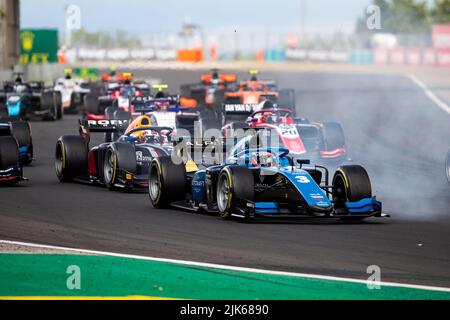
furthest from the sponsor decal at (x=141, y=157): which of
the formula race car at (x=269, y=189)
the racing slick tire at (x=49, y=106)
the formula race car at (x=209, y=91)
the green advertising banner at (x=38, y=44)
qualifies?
the green advertising banner at (x=38, y=44)

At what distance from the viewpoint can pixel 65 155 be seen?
19938 millimetres

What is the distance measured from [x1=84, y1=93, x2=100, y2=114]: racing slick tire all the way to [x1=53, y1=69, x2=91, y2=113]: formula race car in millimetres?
4089

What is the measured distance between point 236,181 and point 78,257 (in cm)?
314

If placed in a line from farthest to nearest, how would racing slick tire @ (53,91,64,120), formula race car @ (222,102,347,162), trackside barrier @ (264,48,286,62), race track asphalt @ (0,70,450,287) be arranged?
trackside barrier @ (264,48,286,62)
racing slick tire @ (53,91,64,120)
formula race car @ (222,102,347,162)
race track asphalt @ (0,70,450,287)

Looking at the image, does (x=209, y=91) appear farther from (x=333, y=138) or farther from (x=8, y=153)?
(x=8, y=153)

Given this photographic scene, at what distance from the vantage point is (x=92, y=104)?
3878 cm

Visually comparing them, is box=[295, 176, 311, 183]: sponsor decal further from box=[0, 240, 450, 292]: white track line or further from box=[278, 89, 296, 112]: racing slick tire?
box=[278, 89, 296, 112]: racing slick tire

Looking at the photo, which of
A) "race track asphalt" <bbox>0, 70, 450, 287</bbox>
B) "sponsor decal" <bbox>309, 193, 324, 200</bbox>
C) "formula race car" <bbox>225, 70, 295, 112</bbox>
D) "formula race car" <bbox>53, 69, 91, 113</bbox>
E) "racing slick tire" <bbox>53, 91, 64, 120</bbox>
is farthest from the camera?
"formula race car" <bbox>53, 69, 91, 113</bbox>

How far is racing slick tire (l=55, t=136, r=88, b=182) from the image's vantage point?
20.0 meters

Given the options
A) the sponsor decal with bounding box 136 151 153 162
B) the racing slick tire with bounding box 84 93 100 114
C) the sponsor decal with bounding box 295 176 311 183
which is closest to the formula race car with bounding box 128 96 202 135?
the sponsor decal with bounding box 136 151 153 162

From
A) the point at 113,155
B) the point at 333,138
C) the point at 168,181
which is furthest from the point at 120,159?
the point at 333,138

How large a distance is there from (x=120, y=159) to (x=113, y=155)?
0.71ft

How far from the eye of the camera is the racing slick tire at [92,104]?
38344mm
